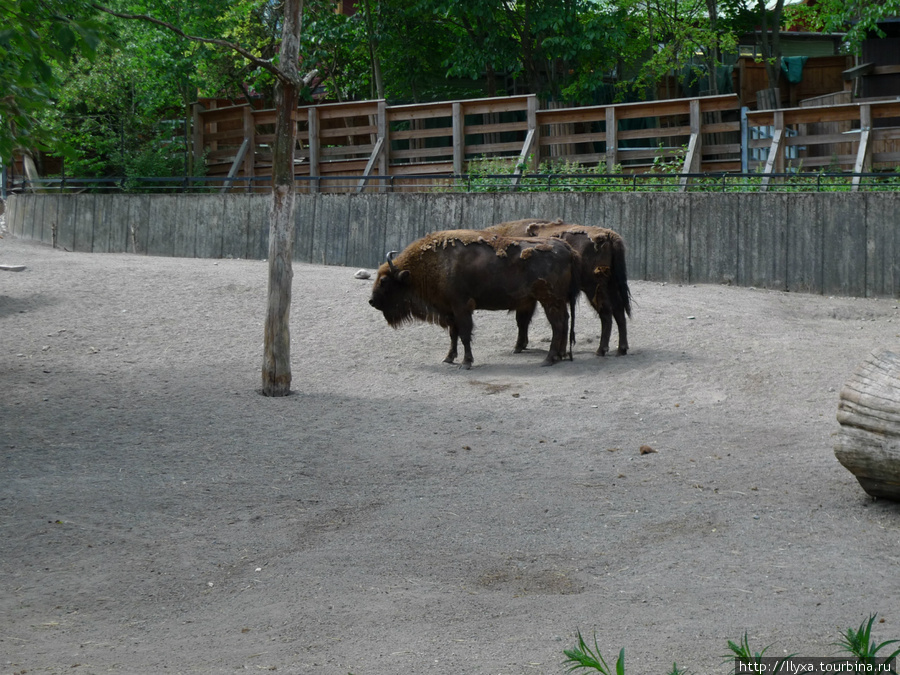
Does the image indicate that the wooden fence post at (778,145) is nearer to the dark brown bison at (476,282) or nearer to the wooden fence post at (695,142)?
the wooden fence post at (695,142)

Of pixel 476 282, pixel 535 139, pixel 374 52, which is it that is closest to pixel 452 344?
pixel 476 282

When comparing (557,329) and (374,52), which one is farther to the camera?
(374,52)

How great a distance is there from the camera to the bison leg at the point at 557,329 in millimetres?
12156

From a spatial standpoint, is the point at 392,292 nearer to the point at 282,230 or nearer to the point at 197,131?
the point at 282,230

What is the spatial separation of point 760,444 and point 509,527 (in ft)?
9.92

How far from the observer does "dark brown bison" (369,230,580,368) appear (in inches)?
483

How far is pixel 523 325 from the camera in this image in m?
13.0

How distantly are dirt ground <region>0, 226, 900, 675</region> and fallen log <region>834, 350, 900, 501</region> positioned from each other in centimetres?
25

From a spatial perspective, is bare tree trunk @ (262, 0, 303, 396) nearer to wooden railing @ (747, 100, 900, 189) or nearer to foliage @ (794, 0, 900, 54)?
wooden railing @ (747, 100, 900, 189)

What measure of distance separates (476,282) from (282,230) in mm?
2937

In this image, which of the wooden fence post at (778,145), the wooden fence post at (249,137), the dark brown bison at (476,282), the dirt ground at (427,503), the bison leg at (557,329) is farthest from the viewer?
the wooden fence post at (249,137)

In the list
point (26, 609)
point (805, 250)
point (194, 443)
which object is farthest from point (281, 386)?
point (805, 250)

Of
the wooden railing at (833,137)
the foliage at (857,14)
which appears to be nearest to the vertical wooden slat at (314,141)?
the wooden railing at (833,137)

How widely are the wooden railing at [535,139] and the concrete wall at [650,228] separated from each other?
1.01m
